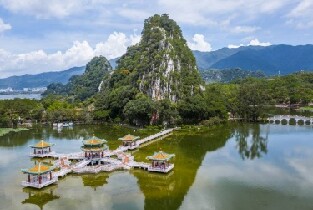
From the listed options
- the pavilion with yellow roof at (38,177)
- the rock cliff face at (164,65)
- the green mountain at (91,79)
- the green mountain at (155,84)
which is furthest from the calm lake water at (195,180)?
the green mountain at (91,79)

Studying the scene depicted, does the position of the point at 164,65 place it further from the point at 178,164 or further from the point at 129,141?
the point at 178,164

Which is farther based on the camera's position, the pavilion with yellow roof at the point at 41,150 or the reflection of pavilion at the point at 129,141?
the reflection of pavilion at the point at 129,141

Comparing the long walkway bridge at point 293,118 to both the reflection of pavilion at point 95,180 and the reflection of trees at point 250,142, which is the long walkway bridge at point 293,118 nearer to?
the reflection of trees at point 250,142

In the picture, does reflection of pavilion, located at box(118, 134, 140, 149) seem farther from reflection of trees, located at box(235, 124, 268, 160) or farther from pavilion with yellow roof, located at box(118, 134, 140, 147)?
reflection of trees, located at box(235, 124, 268, 160)

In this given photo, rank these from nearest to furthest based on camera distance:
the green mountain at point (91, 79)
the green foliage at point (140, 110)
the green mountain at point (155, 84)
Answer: the green foliage at point (140, 110) → the green mountain at point (155, 84) → the green mountain at point (91, 79)

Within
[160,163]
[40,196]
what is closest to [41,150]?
[40,196]

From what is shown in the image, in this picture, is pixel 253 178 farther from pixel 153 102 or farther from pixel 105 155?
pixel 153 102

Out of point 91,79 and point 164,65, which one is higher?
point 91,79
